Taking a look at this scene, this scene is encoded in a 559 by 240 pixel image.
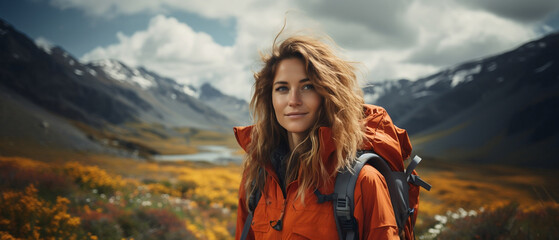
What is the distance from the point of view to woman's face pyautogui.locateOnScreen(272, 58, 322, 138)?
207cm

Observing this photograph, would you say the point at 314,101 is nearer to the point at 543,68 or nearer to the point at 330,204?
the point at 330,204

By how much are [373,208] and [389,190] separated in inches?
11.7

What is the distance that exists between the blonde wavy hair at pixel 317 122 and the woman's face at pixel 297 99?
54 mm

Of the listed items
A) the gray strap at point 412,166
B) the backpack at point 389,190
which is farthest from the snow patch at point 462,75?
the backpack at point 389,190

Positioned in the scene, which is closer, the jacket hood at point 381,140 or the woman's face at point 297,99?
the jacket hood at point 381,140

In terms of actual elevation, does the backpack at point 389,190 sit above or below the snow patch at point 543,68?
below

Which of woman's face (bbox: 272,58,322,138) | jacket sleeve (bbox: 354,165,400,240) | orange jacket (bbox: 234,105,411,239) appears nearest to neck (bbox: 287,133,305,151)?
woman's face (bbox: 272,58,322,138)

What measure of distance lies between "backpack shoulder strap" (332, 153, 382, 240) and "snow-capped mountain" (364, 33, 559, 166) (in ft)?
149

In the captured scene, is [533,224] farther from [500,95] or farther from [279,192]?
[500,95]

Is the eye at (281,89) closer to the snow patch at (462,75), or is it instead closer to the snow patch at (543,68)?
the snow patch at (543,68)

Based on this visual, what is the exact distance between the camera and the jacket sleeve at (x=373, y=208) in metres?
1.57

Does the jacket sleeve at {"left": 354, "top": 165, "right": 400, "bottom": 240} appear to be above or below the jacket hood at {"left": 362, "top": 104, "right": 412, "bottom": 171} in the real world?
below

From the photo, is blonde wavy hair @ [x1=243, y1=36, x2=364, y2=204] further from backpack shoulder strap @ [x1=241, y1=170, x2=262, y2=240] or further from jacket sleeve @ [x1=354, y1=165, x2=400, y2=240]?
jacket sleeve @ [x1=354, y1=165, x2=400, y2=240]

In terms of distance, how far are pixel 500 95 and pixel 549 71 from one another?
1802cm
